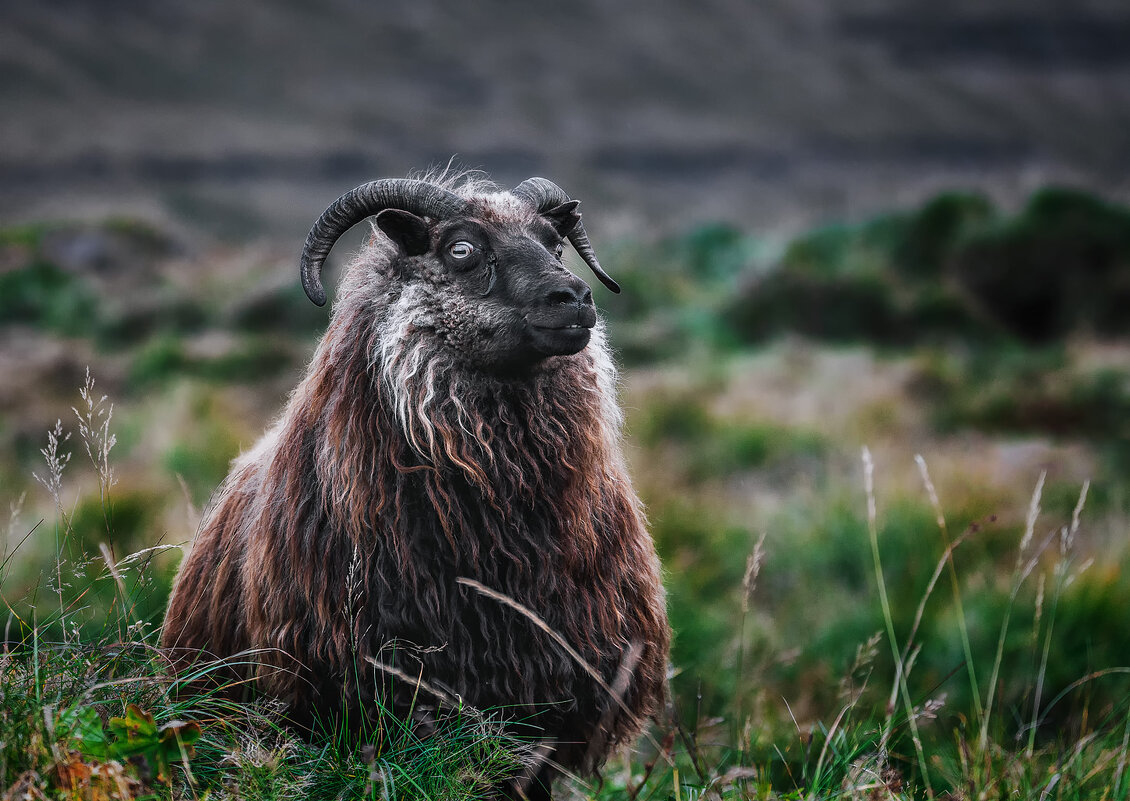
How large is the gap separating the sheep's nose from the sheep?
1 centimetres

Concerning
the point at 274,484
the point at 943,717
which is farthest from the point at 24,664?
the point at 943,717

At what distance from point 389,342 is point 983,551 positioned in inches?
288

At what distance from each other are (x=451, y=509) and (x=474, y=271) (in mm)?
1042

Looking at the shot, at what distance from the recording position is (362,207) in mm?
3758

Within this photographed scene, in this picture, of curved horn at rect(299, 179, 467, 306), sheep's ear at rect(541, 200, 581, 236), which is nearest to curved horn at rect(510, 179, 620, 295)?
sheep's ear at rect(541, 200, 581, 236)

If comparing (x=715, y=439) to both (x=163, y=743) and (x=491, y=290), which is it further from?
(x=163, y=743)

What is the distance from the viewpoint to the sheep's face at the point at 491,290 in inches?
137

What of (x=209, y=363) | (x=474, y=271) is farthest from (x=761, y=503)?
(x=209, y=363)

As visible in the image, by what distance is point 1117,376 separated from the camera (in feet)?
50.8

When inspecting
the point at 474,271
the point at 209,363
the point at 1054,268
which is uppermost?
the point at 474,271

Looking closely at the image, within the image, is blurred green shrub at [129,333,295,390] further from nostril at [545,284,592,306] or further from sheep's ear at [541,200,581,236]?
nostril at [545,284,592,306]

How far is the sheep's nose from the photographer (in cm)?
348

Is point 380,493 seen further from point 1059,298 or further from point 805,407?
point 1059,298

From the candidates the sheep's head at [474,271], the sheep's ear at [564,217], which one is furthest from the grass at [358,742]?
the sheep's ear at [564,217]
